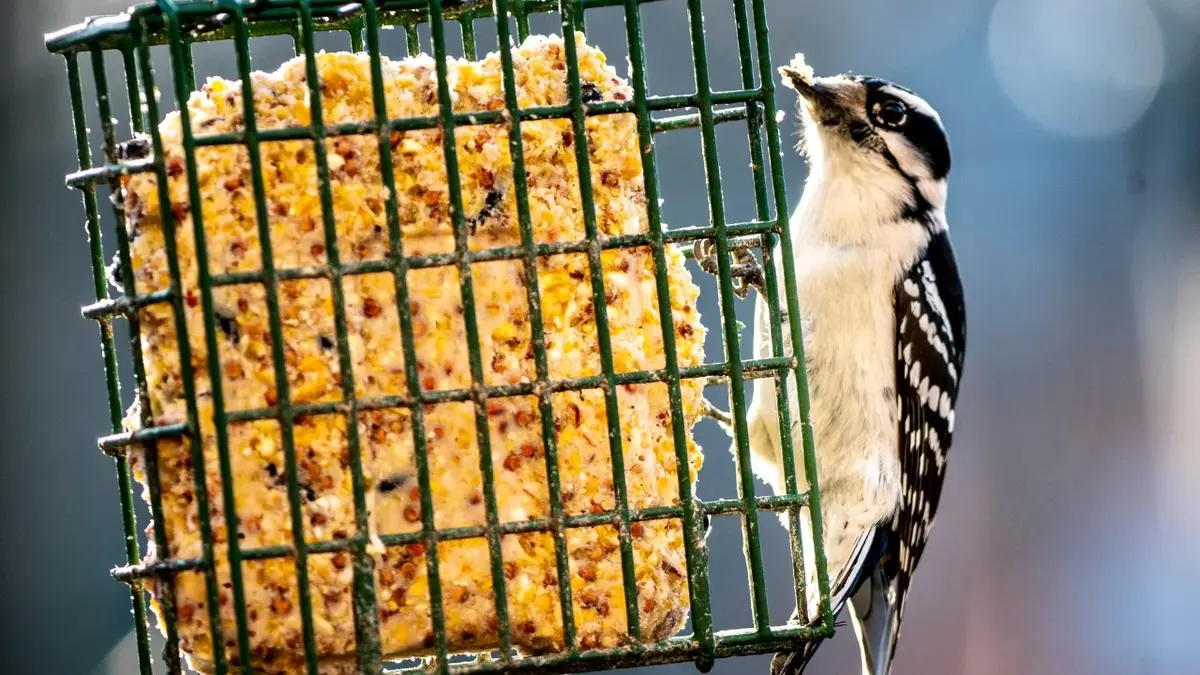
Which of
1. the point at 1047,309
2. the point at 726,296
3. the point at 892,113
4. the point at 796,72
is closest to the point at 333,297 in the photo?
the point at 726,296

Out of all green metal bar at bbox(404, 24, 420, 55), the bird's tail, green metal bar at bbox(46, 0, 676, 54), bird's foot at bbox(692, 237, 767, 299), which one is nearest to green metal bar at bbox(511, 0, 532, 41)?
green metal bar at bbox(46, 0, 676, 54)

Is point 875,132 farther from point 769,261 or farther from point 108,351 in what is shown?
point 108,351

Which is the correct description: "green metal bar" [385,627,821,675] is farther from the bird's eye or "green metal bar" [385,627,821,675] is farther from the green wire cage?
the bird's eye

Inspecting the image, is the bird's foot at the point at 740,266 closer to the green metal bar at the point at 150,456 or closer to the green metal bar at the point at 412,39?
the green metal bar at the point at 412,39

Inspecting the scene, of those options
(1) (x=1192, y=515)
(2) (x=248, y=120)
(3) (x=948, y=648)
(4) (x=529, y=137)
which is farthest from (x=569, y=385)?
(1) (x=1192, y=515)

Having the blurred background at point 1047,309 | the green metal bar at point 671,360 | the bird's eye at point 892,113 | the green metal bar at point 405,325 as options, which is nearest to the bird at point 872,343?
the bird's eye at point 892,113
